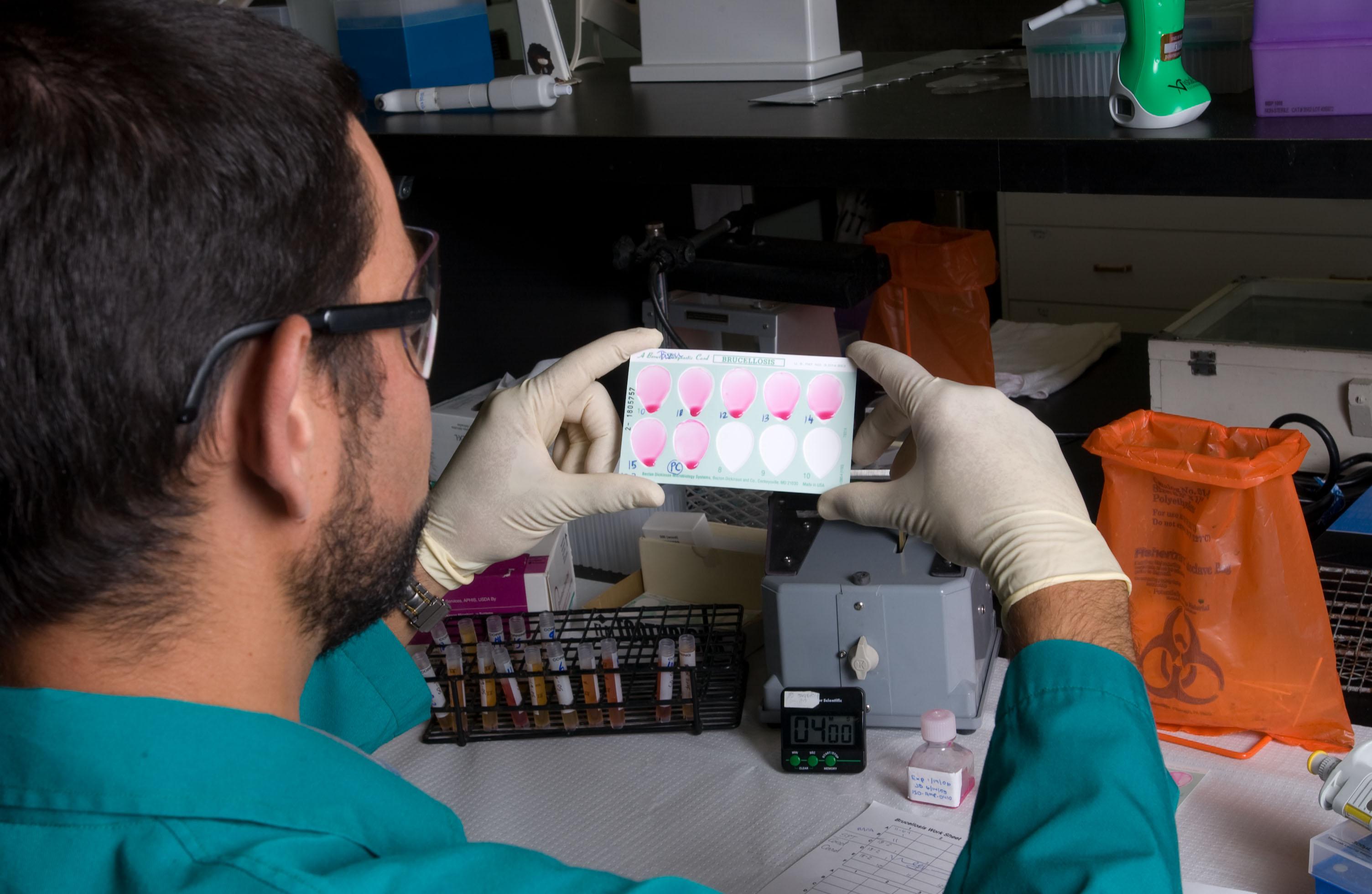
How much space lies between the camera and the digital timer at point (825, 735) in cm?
126

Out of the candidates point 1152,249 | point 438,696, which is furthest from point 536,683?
point 1152,249

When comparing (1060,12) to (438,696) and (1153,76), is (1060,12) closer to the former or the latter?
(1153,76)

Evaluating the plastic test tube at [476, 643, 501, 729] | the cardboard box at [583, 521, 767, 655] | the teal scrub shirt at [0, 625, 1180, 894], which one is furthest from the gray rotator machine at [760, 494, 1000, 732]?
the teal scrub shirt at [0, 625, 1180, 894]

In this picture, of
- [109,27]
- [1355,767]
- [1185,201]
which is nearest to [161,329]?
[109,27]

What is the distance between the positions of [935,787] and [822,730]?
0.14 meters

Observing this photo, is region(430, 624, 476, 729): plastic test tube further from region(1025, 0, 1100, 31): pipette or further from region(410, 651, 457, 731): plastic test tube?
region(1025, 0, 1100, 31): pipette

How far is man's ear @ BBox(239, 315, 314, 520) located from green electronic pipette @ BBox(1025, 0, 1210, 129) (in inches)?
33.7

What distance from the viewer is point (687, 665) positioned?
134 cm

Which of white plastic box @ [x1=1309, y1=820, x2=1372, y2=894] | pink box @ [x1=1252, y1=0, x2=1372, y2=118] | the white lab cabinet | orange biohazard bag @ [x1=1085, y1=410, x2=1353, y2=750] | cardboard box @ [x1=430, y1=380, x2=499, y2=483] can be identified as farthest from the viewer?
the white lab cabinet

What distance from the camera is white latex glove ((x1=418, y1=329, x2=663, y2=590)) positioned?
1258mm

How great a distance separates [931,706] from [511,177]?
3.03 ft

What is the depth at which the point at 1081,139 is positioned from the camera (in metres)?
1.12

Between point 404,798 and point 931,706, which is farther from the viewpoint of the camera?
point 931,706

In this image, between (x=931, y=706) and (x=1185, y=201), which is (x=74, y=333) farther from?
(x=1185, y=201)
